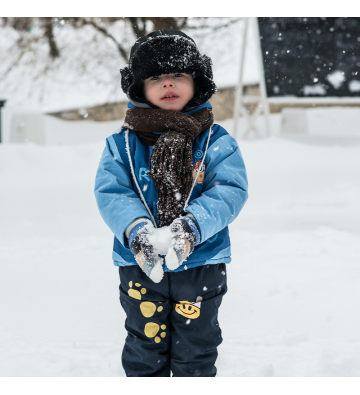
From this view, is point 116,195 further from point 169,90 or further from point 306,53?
point 306,53

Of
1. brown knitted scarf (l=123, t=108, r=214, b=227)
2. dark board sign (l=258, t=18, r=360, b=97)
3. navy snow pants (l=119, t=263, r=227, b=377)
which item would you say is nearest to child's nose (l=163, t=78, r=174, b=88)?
brown knitted scarf (l=123, t=108, r=214, b=227)

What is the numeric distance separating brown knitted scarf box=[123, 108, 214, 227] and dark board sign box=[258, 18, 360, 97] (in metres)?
5.01

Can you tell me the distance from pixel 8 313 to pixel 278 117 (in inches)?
307

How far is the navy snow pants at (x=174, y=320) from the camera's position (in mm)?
1663

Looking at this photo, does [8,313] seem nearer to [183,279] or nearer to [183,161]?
[183,279]

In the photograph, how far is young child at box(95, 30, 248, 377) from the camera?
162 centimetres

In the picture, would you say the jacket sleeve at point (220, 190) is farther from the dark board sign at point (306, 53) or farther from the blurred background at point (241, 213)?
the dark board sign at point (306, 53)

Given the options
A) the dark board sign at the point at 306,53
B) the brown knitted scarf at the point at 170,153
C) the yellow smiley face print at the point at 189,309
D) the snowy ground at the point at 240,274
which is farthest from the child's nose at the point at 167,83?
the dark board sign at the point at 306,53

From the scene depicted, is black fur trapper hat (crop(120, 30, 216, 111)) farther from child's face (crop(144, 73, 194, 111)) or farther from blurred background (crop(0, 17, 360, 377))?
blurred background (crop(0, 17, 360, 377))

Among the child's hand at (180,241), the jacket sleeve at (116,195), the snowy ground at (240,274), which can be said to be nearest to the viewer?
the child's hand at (180,241)

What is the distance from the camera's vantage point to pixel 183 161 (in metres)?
1.64

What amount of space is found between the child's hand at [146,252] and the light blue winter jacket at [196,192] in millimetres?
60

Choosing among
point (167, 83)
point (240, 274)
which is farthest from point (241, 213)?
point (167, 83)

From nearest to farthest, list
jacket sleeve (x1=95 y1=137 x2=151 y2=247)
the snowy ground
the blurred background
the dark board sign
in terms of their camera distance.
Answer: jacket sleeve (x1=95 y1=137 x2=151 y2=247) → the snowy ground → the blurred background → the dark board sign
